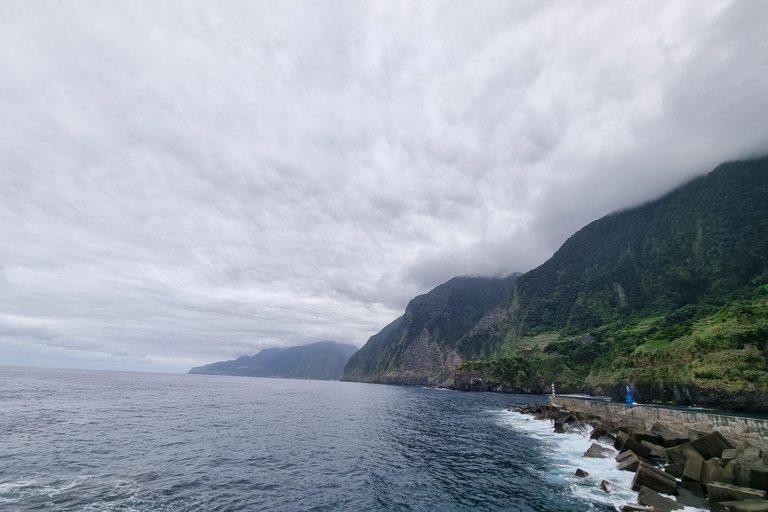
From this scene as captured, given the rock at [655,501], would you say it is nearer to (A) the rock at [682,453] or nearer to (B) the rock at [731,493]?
(B) the rock at [731,493]

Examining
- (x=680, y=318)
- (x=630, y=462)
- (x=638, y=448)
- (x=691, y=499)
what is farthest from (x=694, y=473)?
(x=680, y=318)

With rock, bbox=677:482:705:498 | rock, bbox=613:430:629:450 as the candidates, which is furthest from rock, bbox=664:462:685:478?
rock, bbox=613:430:629:450

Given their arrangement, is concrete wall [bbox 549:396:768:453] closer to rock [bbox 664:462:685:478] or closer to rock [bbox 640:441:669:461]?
rock [bbox 664:462:685:478]

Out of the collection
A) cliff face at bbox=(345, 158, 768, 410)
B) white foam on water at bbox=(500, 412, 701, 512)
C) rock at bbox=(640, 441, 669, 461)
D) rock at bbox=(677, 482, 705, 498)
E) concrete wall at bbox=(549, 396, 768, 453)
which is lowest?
white foam on water at bbox=(500, 412, 701, 512)

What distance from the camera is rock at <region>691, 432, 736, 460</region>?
23.1 m

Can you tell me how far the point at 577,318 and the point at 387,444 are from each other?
185 meters

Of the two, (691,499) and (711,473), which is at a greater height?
(711,473)

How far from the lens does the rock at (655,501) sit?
1758 centimetres

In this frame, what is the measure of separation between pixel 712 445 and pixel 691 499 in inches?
305

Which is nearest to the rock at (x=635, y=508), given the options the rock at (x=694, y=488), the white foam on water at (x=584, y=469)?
the white foam on water at (x=584, y=469)

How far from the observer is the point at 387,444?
122ft

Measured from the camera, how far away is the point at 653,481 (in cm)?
2039

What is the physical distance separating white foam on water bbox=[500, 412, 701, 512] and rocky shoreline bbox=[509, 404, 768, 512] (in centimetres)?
70

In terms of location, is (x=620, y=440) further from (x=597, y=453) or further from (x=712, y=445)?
(x=712, y=445)
